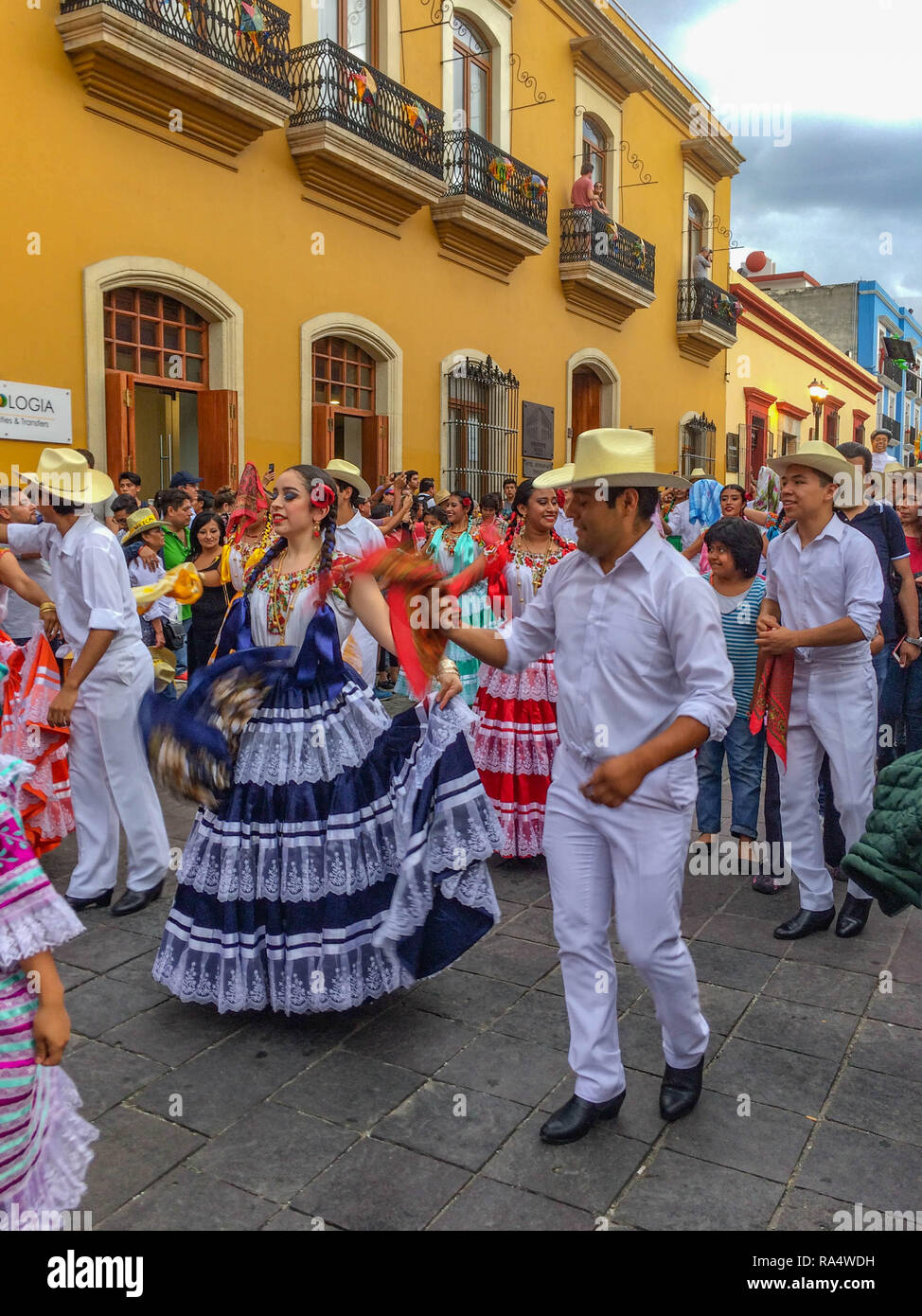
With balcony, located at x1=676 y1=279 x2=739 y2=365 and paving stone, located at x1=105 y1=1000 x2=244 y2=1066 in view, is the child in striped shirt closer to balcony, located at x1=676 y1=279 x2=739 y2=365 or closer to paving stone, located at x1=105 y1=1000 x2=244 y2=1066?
paving stone, located at x1=105 y1=1000 x2=244 y2=1066

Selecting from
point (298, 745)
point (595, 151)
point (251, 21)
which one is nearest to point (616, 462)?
point (298, 745)

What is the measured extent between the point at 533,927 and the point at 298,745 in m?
1.57

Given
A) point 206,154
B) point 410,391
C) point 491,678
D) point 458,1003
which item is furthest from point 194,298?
point 458,1003

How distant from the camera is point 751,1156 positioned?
296 centimetres

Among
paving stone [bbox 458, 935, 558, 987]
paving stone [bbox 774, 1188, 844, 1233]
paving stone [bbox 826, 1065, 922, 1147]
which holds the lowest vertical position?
paving stone [bbox 774, 1188, 844, 1233]

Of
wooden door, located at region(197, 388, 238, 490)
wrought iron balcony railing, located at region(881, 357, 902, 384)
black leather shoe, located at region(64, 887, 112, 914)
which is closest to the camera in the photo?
black leather shoe, located at region(64, 887, 112, 914)

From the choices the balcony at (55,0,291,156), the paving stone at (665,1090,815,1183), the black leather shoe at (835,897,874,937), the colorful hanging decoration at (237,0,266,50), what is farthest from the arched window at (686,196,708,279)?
the paving stone at (665,1090,815,1183)

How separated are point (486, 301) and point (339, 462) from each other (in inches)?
343

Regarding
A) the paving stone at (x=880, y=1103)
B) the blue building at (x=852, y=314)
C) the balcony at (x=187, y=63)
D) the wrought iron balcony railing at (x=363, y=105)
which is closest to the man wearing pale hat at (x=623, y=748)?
the paving stone at (x=880, y=1103)

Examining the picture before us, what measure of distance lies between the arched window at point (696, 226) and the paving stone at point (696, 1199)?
21.7m

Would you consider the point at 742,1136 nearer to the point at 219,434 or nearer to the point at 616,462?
the point at 616,462

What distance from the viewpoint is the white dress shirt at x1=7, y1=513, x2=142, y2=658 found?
466 cm

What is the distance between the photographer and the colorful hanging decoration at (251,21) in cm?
1020

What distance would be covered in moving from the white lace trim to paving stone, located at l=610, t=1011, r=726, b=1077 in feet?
4.38
